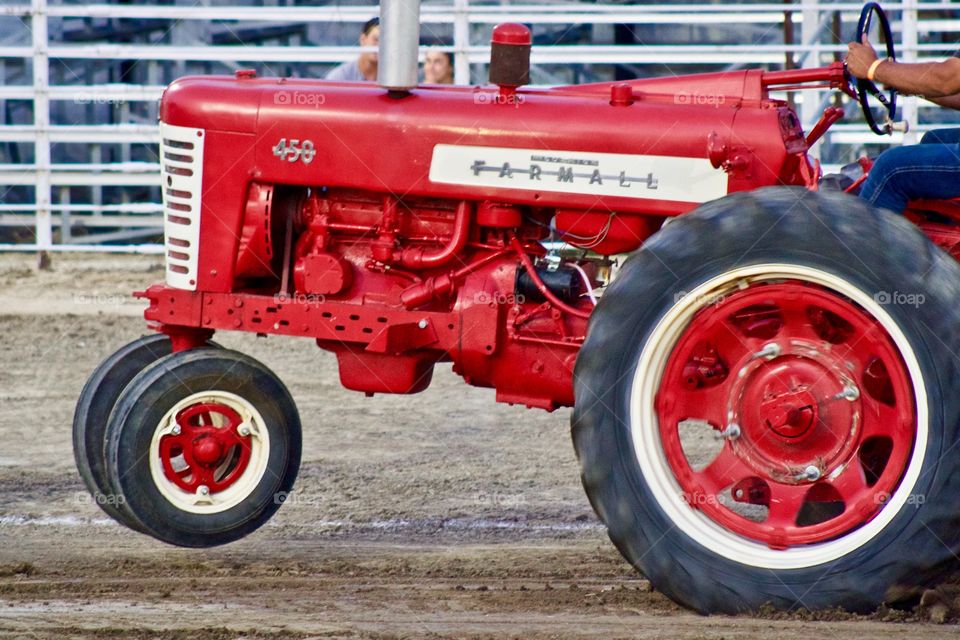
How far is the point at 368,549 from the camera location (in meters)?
5.34

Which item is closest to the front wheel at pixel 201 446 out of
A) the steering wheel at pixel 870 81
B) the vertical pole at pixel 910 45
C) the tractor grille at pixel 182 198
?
the tractor grille at pixel 182 198

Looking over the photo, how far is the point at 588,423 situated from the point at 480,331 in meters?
0.86

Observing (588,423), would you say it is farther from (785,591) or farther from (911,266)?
(911,266)

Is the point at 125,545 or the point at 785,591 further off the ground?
the point at 785,591

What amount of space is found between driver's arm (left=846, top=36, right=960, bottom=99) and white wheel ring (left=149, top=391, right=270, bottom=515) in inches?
91.6

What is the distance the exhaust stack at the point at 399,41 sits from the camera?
15.9ft

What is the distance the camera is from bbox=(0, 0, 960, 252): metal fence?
1188cm

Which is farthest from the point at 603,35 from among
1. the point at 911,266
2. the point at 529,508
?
the point at 911,266

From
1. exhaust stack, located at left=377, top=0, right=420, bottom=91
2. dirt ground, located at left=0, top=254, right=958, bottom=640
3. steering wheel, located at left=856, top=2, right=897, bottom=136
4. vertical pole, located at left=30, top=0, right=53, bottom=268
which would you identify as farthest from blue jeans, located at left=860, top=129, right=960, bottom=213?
vertical pole, located at left=30, top=0, right=53, bottom=268

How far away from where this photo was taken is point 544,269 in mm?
4922

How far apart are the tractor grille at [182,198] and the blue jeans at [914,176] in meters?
2.29

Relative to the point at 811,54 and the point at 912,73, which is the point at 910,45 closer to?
the point at 811,54

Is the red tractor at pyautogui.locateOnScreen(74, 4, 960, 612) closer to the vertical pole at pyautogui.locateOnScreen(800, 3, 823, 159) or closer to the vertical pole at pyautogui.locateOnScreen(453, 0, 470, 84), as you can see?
the vertical pole at pyautogui.locateOnScreen(453, 0, 470, 84)

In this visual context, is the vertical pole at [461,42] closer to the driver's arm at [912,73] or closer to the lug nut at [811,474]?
the driver's arm at [912,73]
